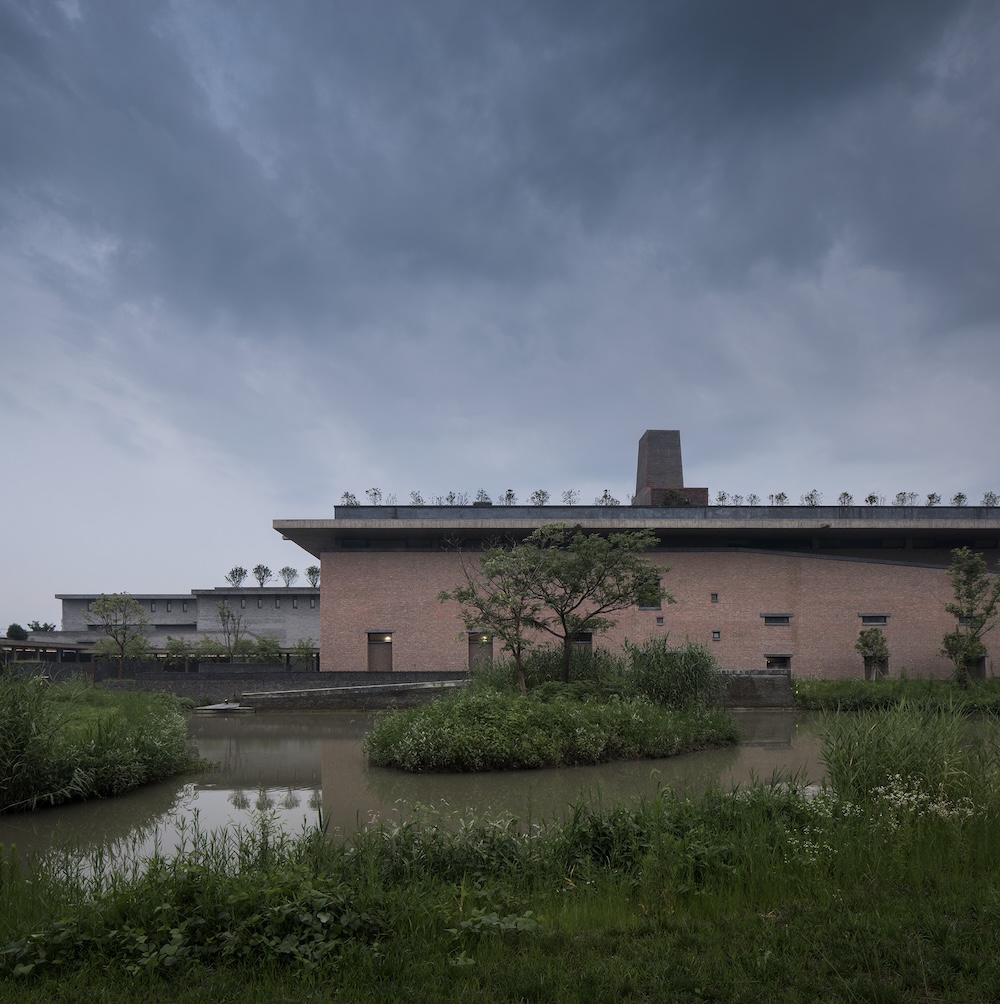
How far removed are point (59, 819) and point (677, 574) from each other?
76.5 feet

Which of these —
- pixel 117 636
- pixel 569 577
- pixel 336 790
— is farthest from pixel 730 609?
pixel 117 636

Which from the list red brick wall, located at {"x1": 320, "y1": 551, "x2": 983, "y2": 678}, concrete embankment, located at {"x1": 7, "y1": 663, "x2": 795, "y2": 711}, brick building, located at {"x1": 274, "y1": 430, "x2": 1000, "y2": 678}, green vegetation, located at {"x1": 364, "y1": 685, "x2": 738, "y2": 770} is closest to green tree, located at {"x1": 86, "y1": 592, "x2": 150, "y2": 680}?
concrete embankment, located at {"x1": 7, "y1": 663, "x2": 795, "y2": 711}

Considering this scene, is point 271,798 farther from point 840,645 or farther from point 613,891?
point 840,645

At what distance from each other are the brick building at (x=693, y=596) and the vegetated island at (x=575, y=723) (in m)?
12.4

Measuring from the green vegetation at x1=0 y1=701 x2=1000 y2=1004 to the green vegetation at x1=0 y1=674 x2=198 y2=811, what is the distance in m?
3.39

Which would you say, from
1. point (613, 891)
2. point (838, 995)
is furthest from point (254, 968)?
point (838, 995)

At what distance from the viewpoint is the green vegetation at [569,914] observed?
384 cm

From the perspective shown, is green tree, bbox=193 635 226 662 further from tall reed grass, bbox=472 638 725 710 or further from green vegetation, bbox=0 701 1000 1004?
green vegetation, bbox=0 701 1000 1004

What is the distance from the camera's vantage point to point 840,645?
29.2 meters

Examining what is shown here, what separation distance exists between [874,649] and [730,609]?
502 centimetres

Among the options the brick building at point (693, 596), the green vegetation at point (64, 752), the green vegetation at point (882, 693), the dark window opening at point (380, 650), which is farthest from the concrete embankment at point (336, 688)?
the green vegetation at point (64, 752)

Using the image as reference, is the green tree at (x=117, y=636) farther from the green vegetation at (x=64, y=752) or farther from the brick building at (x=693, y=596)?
the green vegetation at (x=64, y=752)

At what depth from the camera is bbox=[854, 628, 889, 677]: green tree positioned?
91.5ft

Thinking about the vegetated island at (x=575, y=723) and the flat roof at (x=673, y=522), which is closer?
the vegetated island at (x=575, y=723)
